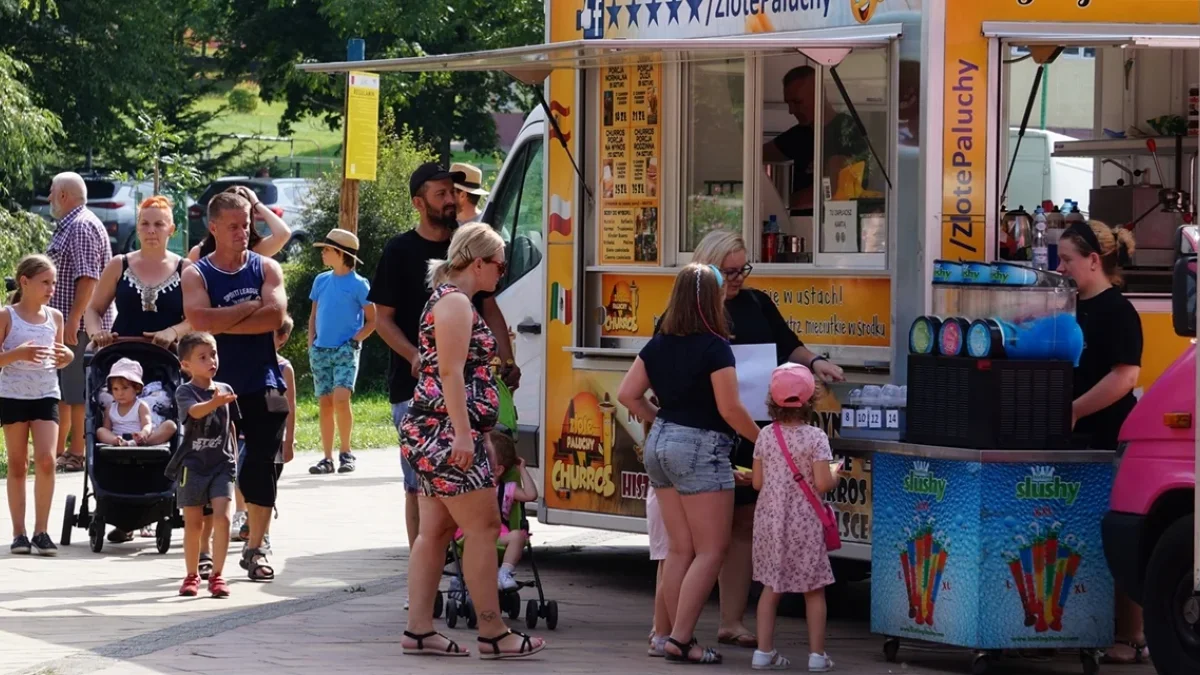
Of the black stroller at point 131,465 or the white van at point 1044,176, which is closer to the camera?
the black stroller at point 131,465

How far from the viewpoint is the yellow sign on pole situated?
1510 centimetres

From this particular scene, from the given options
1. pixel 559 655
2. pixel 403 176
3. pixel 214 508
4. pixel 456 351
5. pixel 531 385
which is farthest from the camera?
pixel 403 176

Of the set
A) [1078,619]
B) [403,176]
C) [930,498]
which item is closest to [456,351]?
[930,498]

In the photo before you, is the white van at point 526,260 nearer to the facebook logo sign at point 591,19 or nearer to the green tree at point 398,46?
the facebook logo sign at point 591,19

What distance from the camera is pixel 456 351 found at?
24.7 feet

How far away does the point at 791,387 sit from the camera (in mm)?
7785

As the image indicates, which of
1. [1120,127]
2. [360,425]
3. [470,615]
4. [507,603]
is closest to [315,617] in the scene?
[470,615]

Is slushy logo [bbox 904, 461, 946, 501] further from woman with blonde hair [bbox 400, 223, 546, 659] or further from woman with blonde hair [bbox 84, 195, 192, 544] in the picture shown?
woman with blonde hair [bbox 84, 195, 192, 544]

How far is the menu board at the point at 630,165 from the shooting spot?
958 centimetres

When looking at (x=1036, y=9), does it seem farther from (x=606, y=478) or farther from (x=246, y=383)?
(x=246, y=383)

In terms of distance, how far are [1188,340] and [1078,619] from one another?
1.50 metres

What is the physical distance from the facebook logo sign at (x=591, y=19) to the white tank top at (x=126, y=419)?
314cm

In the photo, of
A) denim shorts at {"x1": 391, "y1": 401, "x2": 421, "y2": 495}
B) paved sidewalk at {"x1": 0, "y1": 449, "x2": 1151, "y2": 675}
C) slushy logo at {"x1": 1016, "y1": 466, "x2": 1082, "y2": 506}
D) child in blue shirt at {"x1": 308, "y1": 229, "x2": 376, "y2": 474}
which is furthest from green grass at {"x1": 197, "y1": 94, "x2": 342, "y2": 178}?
slushy logo at {"x1": 1016, "y1": 466, "x2": 1082, "y2": 506}

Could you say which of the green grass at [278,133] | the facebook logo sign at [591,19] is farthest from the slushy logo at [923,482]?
the green grass at [278,133]
